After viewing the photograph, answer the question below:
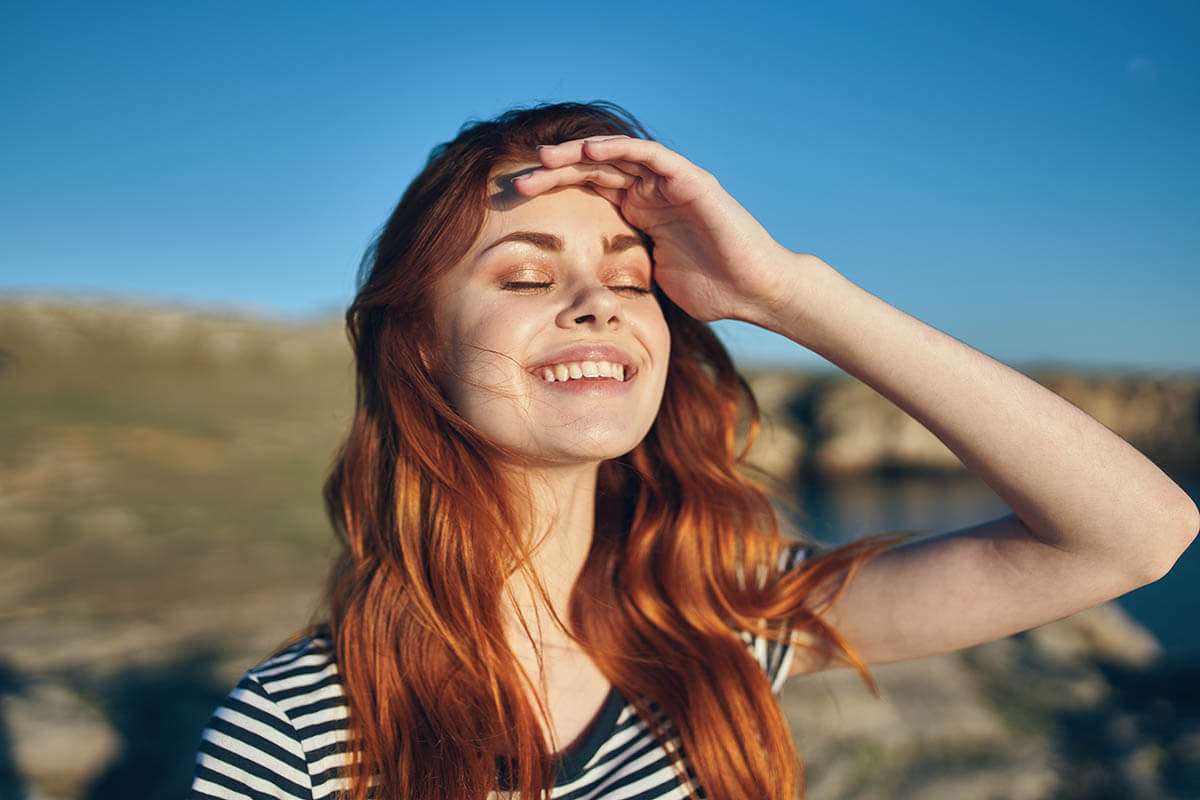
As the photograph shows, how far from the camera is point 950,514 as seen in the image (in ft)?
50.4

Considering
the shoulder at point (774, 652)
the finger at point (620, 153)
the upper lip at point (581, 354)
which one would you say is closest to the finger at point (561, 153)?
the finger at point (620, 153)

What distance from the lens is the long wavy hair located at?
188 centimetres

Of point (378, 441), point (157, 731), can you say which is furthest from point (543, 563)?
point (157, 731)

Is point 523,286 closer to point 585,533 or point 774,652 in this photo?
point 585,533

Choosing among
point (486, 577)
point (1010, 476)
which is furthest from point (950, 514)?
point (486, 577)

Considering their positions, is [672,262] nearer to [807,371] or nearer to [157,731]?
[157,731]

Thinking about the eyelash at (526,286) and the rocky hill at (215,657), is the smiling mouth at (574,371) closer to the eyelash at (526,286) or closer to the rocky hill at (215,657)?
the eyelash at (526,286)

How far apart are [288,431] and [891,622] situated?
34.1 feet

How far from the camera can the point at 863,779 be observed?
367cm

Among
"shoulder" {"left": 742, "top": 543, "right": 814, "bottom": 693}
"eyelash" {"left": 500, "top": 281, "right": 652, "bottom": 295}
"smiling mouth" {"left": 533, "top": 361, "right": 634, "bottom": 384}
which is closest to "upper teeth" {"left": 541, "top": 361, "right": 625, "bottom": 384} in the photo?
"smiling mouth" {"left": 533, "top": 361, "right": 634, "bottom": 384}

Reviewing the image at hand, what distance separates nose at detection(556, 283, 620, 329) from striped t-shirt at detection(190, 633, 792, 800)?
104cm

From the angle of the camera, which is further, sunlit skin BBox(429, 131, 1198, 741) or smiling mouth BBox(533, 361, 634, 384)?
smiling mouth BBox(533, 361, 634, 384)

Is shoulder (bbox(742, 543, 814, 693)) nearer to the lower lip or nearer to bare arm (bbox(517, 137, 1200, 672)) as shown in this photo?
bare arm (bbox(517, 137, 1200, 672))

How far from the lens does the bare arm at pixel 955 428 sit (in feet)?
5.55
